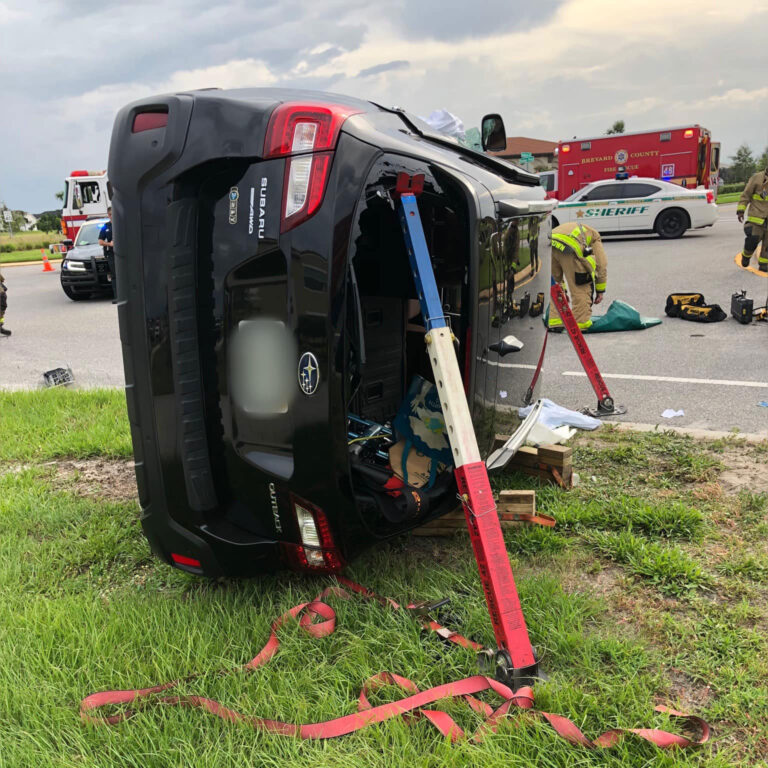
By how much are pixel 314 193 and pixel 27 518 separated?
2.69 m

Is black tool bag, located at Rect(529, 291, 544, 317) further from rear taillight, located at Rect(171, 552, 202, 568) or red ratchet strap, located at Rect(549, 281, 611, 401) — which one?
rear taillight, located at Rect(171, 552, 202, 568)

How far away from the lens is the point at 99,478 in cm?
452

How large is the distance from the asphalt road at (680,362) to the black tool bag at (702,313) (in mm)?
120

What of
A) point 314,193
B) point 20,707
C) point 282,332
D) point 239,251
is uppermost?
point 314,193

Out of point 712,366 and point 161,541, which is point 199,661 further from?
point 712,366

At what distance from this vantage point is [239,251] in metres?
2.41

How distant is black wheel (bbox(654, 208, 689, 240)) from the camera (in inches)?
711

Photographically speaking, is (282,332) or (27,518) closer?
(282,332)

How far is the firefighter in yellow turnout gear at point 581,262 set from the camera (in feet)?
25.5

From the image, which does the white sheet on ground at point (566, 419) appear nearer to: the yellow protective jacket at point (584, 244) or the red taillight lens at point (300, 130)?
the yellow protective jacket at point (584, 244)

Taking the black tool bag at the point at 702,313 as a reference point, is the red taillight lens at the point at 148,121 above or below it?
above

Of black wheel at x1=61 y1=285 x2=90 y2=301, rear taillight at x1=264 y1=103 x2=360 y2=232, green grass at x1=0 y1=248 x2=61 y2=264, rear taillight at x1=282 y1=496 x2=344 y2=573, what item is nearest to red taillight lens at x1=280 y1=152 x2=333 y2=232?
rear taillight at x1=264 y1=103 x2=360 y2=232

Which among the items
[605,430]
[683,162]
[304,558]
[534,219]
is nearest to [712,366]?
[605,430]

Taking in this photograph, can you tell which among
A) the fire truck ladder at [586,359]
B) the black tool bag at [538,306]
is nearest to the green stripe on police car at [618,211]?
the fire truck ladder at [586,359]
